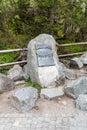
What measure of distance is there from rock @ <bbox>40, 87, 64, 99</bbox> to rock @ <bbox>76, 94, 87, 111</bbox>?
0.52 meters

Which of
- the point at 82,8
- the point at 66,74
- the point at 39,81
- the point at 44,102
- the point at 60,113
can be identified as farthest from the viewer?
the point at 82,8

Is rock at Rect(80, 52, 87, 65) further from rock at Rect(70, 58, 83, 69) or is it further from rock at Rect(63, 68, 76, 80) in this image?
rock at Rect(63, 68, 76, 80)

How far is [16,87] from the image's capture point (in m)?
5.91

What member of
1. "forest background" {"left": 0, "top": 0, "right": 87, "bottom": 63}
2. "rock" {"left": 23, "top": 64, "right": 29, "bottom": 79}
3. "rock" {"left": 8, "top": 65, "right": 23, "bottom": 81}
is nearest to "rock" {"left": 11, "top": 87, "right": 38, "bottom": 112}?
"rock" {"left": 8, "top": 65, "right": 23, "bottom": 81}

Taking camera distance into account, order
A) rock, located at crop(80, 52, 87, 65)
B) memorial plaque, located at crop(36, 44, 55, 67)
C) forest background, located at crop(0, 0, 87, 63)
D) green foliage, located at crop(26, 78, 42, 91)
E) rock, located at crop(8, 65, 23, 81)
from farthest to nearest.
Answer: forest background, located at crop(0, 0, 87, 63)
rock, located at crop(80, 52, 87, 65)
rock, located at crop(8, 65, 23, 81)
memorial plaque, located at crop(36, 44, 55, 67)
green foliage, located at crop(26, 78, 42, 91)

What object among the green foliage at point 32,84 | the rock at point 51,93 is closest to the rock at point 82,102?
the rock at point 51,93

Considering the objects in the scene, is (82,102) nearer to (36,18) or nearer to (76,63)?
(76,63)

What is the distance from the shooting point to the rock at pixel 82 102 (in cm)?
473

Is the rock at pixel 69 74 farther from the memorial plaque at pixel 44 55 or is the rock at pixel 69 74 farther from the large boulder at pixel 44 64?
the memorial plaque at pixel 44 55

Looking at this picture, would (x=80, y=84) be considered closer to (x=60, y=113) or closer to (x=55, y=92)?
(x=55, y=92)

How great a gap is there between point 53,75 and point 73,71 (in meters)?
1.17

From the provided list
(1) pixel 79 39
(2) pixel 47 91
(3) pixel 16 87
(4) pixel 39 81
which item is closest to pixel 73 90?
(2) pixel 47 91

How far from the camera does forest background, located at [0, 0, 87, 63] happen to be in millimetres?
7332

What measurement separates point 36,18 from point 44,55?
190cm
